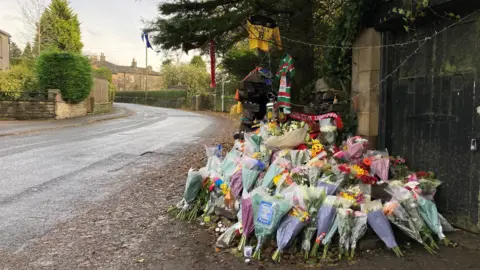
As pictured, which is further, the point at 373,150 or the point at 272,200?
the point at 373,150

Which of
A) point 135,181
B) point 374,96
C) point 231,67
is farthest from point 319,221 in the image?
point 231,67

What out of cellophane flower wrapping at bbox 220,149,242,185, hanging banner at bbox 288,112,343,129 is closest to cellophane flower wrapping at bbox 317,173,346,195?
cellophane flower wrapping at bbox 220,149,242,185

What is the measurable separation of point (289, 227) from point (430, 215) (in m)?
1.48

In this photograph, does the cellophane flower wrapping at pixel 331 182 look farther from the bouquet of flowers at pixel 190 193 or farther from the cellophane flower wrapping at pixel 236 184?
the bouquet of flowers at pixel 190 193

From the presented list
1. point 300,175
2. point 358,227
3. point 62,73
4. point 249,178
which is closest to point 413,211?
point 358,227

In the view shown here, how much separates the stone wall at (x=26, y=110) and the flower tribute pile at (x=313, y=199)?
1831 cm

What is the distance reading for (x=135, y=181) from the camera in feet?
24.1

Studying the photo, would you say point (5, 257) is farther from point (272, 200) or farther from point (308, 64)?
point (308, 64)

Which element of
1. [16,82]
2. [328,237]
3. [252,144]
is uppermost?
[16,82]

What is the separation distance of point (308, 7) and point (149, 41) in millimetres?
3843

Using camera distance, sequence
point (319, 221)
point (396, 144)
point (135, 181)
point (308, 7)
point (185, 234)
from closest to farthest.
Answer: point (319, 221), point (185, 234), point (396, 144), point (135, 181), point (308, 7)

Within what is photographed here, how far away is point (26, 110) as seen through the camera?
20.5 meters

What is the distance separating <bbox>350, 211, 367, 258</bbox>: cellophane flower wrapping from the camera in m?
3.66

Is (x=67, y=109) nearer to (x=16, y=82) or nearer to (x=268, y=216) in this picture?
(x=16, y=82)
